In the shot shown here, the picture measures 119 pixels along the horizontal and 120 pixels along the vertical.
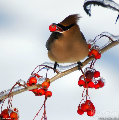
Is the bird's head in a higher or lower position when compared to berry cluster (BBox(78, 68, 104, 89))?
higher

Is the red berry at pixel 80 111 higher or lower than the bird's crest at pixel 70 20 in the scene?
lower

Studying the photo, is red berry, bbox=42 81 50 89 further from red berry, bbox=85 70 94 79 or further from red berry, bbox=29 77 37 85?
red berry, bbox=85 70 94 79

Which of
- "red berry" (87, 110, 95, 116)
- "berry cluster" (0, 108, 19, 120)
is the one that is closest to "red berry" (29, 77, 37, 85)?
"berry cluster" (0, 108, 19, 120)

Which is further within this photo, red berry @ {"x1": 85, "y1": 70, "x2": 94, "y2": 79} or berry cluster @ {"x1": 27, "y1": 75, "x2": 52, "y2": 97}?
red berry @ {"x1": 85, "y1": 70, "x2": 94, "y2": 79}

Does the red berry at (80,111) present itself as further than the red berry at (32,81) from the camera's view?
Yes

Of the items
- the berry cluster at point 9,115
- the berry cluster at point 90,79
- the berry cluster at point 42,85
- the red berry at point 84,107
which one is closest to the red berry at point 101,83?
the berry cluster at point 90,79

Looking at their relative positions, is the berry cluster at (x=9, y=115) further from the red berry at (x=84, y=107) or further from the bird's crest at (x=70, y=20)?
the bird's crest at (x=70, y=20)

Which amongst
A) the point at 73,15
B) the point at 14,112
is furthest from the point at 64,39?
the point at 14,112

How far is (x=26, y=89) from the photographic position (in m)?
0.82

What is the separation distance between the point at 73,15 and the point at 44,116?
0.44 metres

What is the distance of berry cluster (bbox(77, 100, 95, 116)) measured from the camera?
0.92 meters

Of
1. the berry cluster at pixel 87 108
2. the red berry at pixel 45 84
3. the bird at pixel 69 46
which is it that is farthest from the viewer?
the bird at pixel 69 46

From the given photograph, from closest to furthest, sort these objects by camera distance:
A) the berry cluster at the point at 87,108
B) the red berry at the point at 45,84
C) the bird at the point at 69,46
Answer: the red berry at the point at 45,84
the berry cluster at the point at 87,108
the bird at the point at 69,46

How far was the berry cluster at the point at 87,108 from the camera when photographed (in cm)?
92
